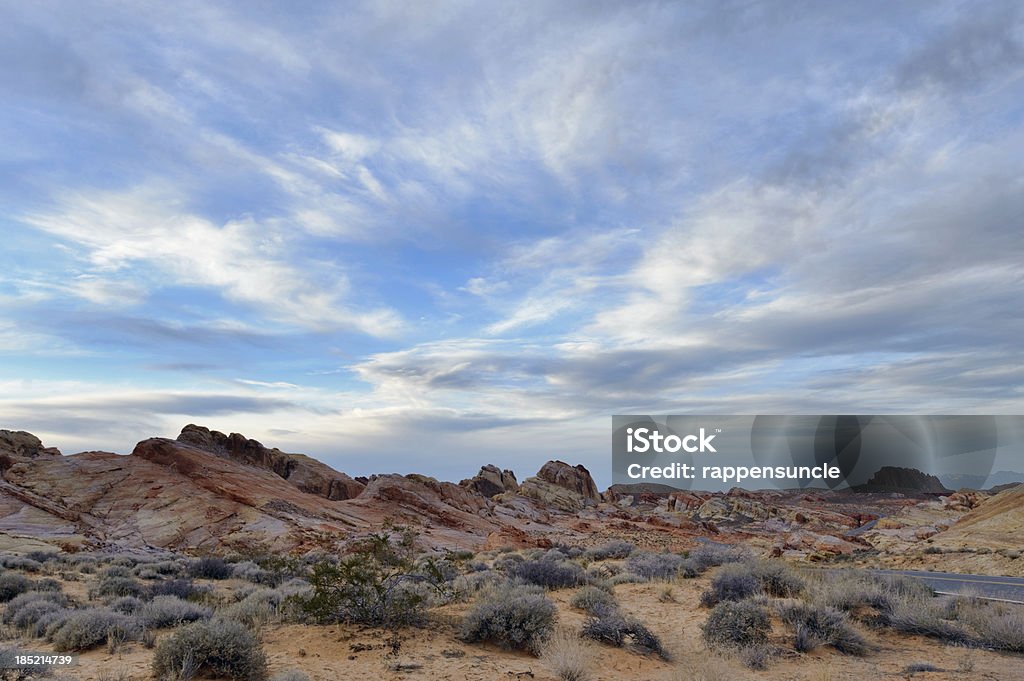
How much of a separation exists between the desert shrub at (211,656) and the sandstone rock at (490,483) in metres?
74.2

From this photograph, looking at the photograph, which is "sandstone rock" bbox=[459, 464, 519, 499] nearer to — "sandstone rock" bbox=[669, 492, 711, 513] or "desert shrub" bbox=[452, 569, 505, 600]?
"sandstone rock" bbox=[669, 492, 711, 513]

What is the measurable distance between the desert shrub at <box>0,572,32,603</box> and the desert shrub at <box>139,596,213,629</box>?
5.62 m

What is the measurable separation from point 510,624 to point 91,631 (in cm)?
689

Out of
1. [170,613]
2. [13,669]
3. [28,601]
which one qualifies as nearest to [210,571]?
[28,601]

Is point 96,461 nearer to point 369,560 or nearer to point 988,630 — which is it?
point 369,560

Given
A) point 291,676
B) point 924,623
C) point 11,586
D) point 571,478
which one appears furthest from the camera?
point 571,478

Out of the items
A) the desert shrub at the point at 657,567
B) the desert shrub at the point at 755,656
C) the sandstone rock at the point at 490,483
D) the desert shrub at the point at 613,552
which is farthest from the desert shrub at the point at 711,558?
the sandstone rock at the point at 490,483

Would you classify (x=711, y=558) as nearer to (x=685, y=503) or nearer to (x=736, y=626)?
(x=736, y=626)

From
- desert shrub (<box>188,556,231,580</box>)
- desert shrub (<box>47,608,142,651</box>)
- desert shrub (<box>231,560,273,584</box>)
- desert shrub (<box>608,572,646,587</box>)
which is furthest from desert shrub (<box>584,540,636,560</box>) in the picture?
desert shrub (<box>47,608,142,651</box>)

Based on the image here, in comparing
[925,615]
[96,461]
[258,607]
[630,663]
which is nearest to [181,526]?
[96,461]

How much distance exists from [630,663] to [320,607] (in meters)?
5.54

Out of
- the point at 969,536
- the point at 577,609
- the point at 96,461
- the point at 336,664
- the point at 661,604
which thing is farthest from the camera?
the point at 96,461

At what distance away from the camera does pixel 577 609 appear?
13.0 meters

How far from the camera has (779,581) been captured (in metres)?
13.8
